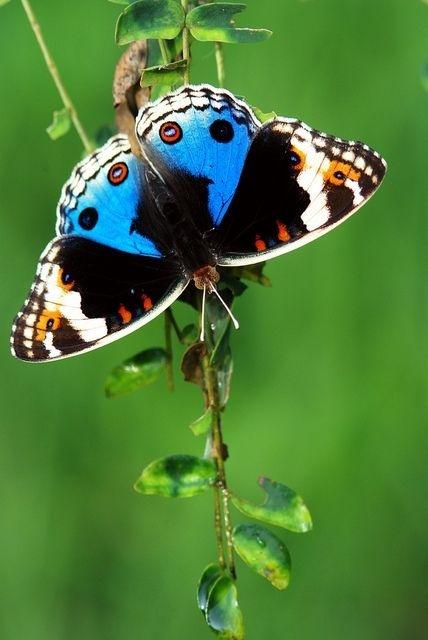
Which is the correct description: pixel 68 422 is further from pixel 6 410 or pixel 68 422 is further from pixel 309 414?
pixel 309 414

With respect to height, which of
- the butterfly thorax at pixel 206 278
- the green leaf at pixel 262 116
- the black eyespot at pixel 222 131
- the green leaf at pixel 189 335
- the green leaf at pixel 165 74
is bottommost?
the green leaf at pixel 189 335

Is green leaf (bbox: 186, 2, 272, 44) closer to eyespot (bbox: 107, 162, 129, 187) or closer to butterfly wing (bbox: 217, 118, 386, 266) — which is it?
butterfly wing (bbox: 217, 118, 386, 266)

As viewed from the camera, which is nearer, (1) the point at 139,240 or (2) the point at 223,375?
(2) the point at 223,375

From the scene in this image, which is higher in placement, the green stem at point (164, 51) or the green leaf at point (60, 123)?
the green stem at point (164, 51)

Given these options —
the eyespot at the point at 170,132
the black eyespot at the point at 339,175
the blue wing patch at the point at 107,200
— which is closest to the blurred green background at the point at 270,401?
the blue wing patch at the point at 107,200

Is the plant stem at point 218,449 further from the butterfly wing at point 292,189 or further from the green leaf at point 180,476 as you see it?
the butterfly wing at point 292,189

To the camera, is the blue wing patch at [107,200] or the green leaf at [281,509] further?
the blue wing patch at [107,200]

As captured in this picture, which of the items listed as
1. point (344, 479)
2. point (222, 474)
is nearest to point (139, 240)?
point (222, 474)
